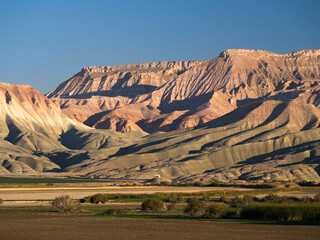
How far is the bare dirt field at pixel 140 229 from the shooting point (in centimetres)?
3541

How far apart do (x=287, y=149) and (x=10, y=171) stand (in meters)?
83.9

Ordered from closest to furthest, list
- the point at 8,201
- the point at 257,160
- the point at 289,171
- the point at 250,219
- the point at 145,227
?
the point at 145,227
the point at 250,219
the point at 8,201
the point at 289,171
the point at 257,160

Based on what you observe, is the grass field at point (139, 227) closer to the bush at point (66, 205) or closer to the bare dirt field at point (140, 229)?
the bare dirt field at point (140, 229)

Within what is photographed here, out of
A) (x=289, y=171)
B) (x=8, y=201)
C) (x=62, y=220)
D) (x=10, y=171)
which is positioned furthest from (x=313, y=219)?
(x=10, y=171)

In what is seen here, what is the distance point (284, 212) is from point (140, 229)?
10.6 meters

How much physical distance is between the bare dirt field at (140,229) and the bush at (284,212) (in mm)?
3489

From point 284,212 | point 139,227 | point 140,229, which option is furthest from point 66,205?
point 284,212

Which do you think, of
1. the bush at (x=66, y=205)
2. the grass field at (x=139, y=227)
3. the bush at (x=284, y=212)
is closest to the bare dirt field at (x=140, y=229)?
the grass field at (x=139, y=227)

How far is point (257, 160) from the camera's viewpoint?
185 meters

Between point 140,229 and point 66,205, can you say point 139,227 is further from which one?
point 66,205

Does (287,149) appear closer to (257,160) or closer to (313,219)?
(257,160)

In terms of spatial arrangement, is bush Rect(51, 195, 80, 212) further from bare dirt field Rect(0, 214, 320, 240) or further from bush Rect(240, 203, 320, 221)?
bush Rect(240, 203, 320, 221)

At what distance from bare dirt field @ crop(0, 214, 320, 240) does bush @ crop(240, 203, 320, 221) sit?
3489 millimetres

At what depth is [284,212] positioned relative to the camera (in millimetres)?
43562
